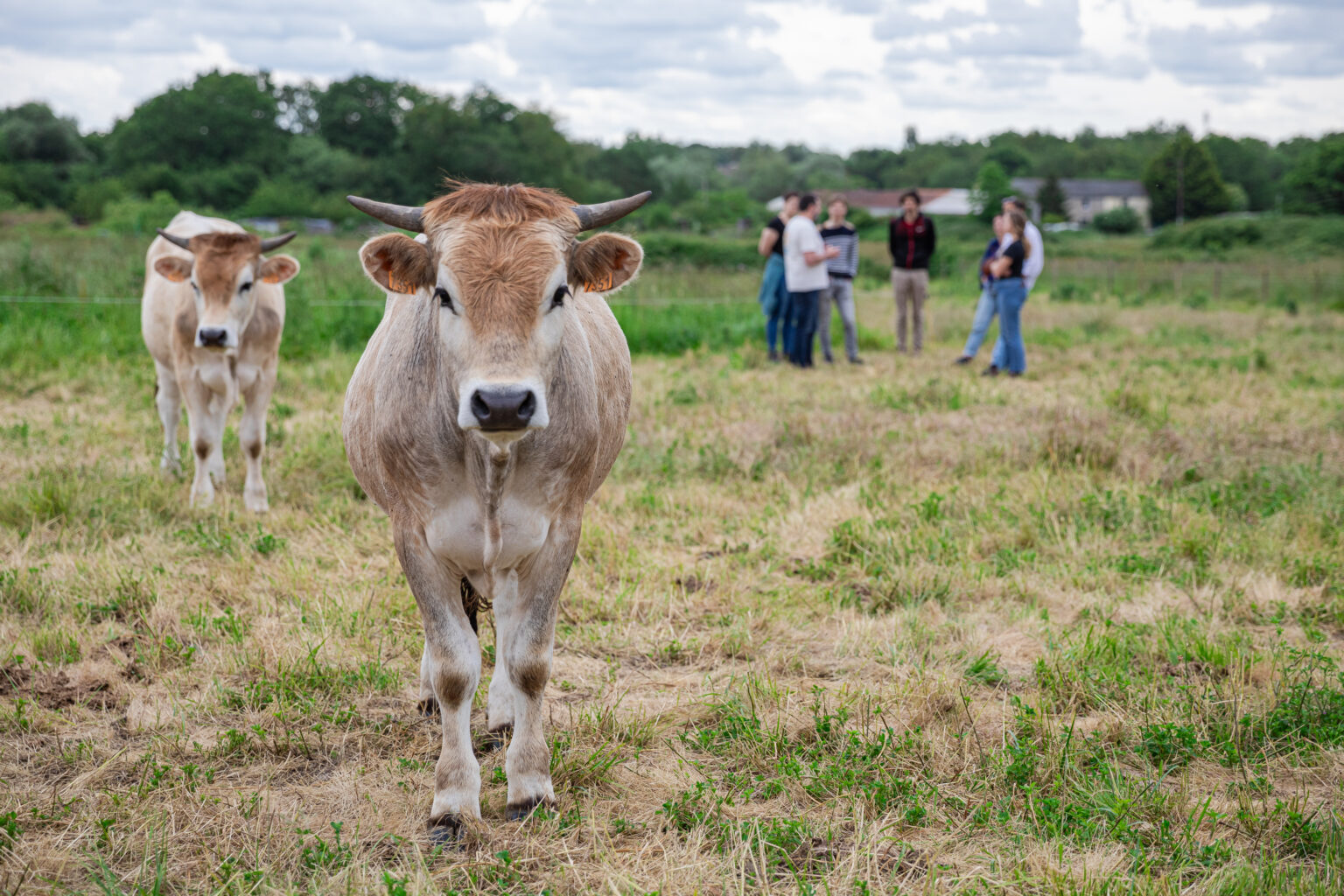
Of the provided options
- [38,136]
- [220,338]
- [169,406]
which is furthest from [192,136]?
[220,338]

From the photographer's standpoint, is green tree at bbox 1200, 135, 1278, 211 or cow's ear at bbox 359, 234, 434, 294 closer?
cow's ear at bbox 359, 234, 434, 294

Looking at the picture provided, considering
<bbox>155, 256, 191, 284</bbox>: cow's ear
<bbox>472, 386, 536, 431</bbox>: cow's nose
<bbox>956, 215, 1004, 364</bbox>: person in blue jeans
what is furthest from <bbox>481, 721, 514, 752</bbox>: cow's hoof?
<bbox>956, 215, 1004, 364</bbox>: person in blue jeans

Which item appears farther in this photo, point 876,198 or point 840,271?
point 876,198

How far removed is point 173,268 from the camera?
6.96m

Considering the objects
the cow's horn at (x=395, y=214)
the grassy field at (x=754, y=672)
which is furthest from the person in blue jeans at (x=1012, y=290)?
the cow's horn at (x=395, y=214)

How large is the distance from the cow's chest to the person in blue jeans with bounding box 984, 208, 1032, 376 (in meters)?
9.43

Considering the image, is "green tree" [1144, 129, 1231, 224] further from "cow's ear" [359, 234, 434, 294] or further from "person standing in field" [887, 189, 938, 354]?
"cow's ear" [359, 234, 434, 294]

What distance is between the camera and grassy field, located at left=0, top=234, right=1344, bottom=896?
10.1ft

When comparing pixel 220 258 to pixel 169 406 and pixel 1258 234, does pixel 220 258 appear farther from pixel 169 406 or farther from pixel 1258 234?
pixel 1258 234

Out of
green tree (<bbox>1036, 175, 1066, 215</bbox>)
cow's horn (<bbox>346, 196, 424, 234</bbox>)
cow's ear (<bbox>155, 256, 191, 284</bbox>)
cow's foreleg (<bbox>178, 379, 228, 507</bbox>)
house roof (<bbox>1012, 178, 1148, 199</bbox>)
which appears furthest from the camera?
house roof (<bbox>1012, 178, 1148, 199</bbox>)

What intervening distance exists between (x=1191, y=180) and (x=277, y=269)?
251 ft

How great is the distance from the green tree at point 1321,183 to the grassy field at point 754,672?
58035mm

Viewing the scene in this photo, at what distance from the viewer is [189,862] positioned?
3.00 metres

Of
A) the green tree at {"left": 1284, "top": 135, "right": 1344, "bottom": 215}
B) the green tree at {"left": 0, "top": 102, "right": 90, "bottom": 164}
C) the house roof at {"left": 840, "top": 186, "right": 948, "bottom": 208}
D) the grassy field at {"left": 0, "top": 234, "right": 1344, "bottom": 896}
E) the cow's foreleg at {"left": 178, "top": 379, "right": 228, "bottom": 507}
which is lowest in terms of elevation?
the grassy field at {"left": 0, "top": 234, "right": 1344, "bottom": 896}
